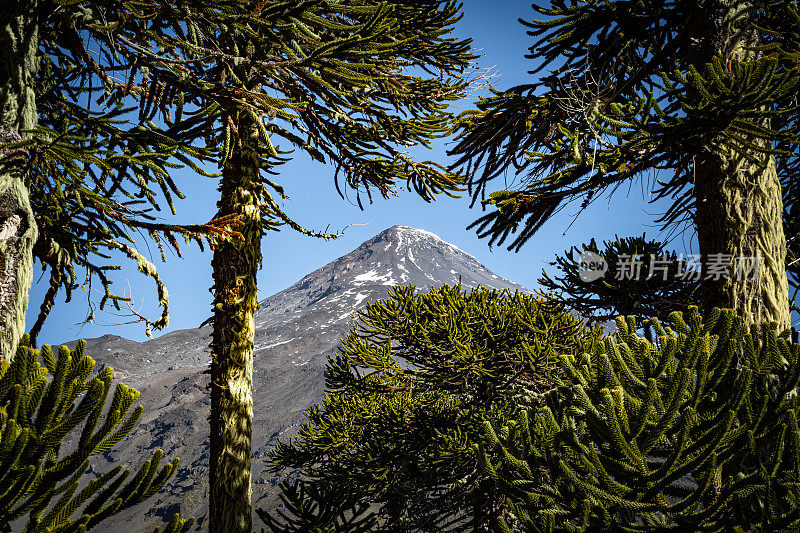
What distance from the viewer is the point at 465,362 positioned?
7695mm

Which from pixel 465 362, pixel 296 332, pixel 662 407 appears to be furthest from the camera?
pixel 296 332

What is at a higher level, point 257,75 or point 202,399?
point 257,75

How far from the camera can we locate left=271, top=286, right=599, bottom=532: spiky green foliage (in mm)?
7715

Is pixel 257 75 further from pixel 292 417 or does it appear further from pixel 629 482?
pixel 292 417

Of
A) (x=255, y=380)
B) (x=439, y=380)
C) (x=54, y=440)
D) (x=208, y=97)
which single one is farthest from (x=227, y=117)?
(x=255, y=380)

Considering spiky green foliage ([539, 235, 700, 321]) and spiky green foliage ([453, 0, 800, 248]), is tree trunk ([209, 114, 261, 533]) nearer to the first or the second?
spiky green foliage ([453, 0, 800, 248])

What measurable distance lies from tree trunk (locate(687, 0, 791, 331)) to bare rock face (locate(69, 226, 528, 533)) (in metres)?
81.5

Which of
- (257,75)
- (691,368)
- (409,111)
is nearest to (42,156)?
(257,75)

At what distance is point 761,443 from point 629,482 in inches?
33.5

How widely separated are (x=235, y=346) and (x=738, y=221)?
4.96 meters

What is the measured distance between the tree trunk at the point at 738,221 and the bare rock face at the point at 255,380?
8150 centimetres

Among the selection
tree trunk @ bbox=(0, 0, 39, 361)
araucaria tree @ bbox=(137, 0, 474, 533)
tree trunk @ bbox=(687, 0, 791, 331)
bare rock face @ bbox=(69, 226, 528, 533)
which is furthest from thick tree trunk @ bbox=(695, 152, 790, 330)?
bare rock face @ bbox=(69, 226, 528, 533)

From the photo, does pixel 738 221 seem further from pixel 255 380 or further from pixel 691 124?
pixel 255 380

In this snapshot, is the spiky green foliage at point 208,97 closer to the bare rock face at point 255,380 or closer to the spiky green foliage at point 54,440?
the spiky green foliage at point 54,440
